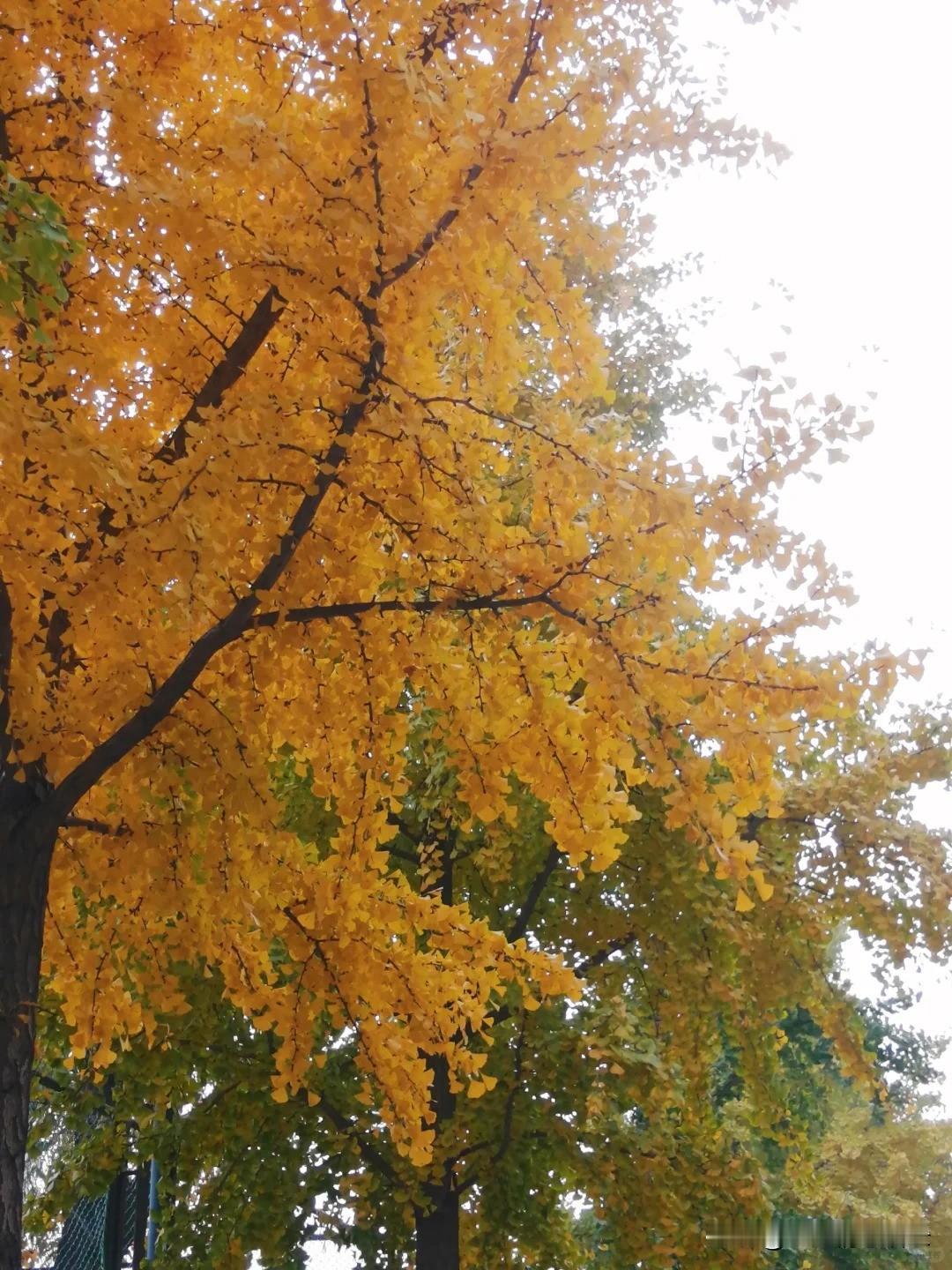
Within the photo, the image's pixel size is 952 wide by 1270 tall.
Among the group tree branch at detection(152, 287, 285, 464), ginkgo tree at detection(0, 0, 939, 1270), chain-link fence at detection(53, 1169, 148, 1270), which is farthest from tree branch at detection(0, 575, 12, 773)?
chain-link fence at detection(53, 1169, 148, 1270)

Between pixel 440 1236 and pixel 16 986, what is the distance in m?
3.43

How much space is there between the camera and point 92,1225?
802 cm

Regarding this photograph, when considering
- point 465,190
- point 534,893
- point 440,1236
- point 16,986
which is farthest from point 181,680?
point 440,1236

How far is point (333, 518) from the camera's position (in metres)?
3.32

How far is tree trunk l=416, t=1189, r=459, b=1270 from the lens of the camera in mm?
5559

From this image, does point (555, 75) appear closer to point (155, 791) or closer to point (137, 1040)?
point (155, 791)

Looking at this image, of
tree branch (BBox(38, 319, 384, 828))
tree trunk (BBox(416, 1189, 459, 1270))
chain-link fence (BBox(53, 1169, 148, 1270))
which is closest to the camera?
tree branch (BBox(38, 319, 384, 828))

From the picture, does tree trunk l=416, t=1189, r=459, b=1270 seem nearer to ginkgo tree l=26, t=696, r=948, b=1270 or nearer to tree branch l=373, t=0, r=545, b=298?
ginkgo tree l=26, t=696, r=948, b=1270

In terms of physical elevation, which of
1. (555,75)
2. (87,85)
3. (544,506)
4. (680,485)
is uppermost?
(87,85)

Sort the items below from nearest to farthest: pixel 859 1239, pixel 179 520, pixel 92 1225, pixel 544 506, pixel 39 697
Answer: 1. pixel 179 520
2. pixel 39 697
3. pixel 544 506
4. pixel 859 1239
5. pixel 92 1225

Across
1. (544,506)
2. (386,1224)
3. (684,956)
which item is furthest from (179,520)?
(386,1224)

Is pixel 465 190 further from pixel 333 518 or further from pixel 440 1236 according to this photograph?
pixel 440 1236

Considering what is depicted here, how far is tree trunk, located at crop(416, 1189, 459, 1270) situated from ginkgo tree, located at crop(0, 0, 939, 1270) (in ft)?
7.94

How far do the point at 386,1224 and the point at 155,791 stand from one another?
3.40 meters
